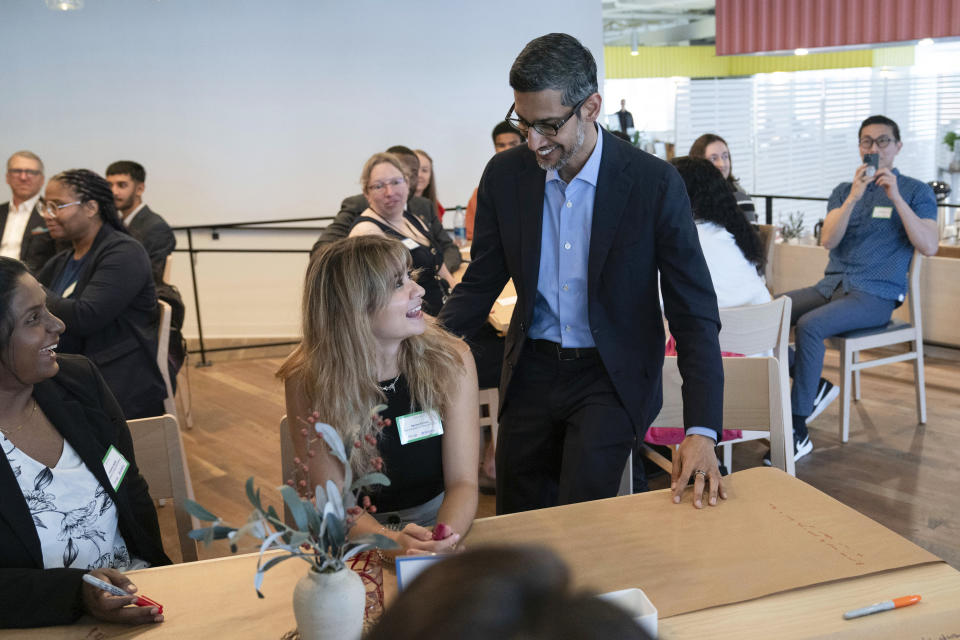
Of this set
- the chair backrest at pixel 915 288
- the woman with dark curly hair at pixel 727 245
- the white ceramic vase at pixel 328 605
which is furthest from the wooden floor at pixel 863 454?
the white ceramic vase at pixel 328 605

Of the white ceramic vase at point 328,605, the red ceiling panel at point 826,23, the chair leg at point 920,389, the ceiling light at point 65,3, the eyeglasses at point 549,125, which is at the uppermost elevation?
the ceiling light at point 65,3

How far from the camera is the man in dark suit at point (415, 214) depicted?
4.77 m

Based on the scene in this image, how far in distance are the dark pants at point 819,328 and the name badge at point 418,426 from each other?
271 centimetres

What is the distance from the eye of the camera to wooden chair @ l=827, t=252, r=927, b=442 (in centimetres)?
434

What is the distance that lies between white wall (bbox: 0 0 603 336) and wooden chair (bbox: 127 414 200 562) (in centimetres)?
544

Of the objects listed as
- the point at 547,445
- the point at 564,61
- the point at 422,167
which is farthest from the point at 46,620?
the point at 422,167

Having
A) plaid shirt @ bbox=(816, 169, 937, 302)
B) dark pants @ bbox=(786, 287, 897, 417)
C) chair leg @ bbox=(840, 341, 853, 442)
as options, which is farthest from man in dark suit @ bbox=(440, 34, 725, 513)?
plaid shirt @ bbox=(816, 169, 937, 302)

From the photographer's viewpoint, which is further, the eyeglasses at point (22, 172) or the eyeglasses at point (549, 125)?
the eyeglasses at point (22, 172)

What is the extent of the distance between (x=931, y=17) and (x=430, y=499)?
526cm

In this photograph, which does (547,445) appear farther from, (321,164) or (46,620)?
(321,164)

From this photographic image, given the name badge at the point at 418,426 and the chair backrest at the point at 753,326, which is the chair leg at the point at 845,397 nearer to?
the chair backrest at the point at 753,326

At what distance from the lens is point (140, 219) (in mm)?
5164

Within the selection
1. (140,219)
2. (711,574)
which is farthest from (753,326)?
(140,219)

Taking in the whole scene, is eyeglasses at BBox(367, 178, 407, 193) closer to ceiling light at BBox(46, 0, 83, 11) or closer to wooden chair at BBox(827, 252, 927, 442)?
wooden chair at BBox(827, 252, 927, 442)
